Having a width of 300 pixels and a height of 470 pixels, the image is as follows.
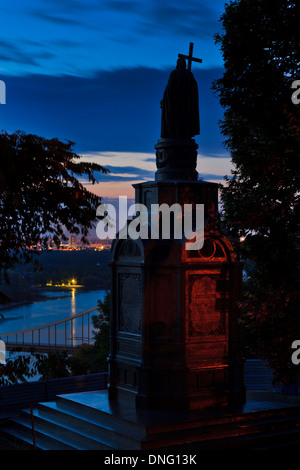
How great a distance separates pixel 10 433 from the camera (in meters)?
11.2

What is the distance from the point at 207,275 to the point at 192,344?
1.32 metres

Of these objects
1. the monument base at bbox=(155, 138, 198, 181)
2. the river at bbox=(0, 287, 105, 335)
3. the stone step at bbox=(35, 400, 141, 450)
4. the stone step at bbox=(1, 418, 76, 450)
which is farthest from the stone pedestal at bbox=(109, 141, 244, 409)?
the river at bbox=(0, 287, 105, 335)

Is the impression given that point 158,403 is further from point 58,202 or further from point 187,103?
point 187,103

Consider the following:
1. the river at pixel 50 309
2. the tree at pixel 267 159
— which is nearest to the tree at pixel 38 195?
the tree at pixel 267 159

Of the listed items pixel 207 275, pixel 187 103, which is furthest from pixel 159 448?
pixel 187 103

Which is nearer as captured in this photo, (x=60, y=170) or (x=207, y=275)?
(x=60, y=170)

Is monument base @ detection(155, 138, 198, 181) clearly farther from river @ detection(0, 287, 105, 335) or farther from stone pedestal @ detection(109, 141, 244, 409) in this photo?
river @ detection(0, 287, 105, 335)

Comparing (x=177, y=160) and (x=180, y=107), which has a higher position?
(x=180, y=107)

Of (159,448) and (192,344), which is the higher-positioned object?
(192,344)

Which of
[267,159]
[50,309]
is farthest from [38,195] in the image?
[50,309]

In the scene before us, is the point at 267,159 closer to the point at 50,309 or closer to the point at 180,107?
the point at 180,107

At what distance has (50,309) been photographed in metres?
97.9

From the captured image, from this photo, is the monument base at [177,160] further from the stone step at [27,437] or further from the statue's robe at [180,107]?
the stone step at [27,437]

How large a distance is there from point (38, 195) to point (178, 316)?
377cm
